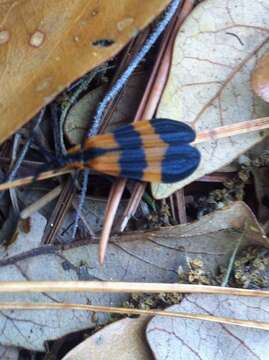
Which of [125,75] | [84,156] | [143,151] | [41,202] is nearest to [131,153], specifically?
[143,151]

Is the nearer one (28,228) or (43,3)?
(43,3)

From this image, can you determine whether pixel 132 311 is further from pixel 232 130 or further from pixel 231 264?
pixel 232 130

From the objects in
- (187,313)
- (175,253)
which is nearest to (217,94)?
(175,253)

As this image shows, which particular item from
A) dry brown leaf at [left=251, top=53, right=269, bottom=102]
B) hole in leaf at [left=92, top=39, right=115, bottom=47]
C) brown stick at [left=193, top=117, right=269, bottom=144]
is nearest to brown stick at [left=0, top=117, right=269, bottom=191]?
brown stick at [left=193, top=117, right=269, bottom=144]

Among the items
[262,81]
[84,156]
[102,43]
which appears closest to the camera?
[102,43]

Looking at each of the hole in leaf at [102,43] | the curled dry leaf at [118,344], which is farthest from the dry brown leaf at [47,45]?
the curled dry leaf at [118,344]

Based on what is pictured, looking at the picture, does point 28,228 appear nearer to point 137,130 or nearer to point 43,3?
point 137,130

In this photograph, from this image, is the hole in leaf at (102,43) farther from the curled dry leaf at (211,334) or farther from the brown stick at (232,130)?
the curled dry leaf at (211,334)
